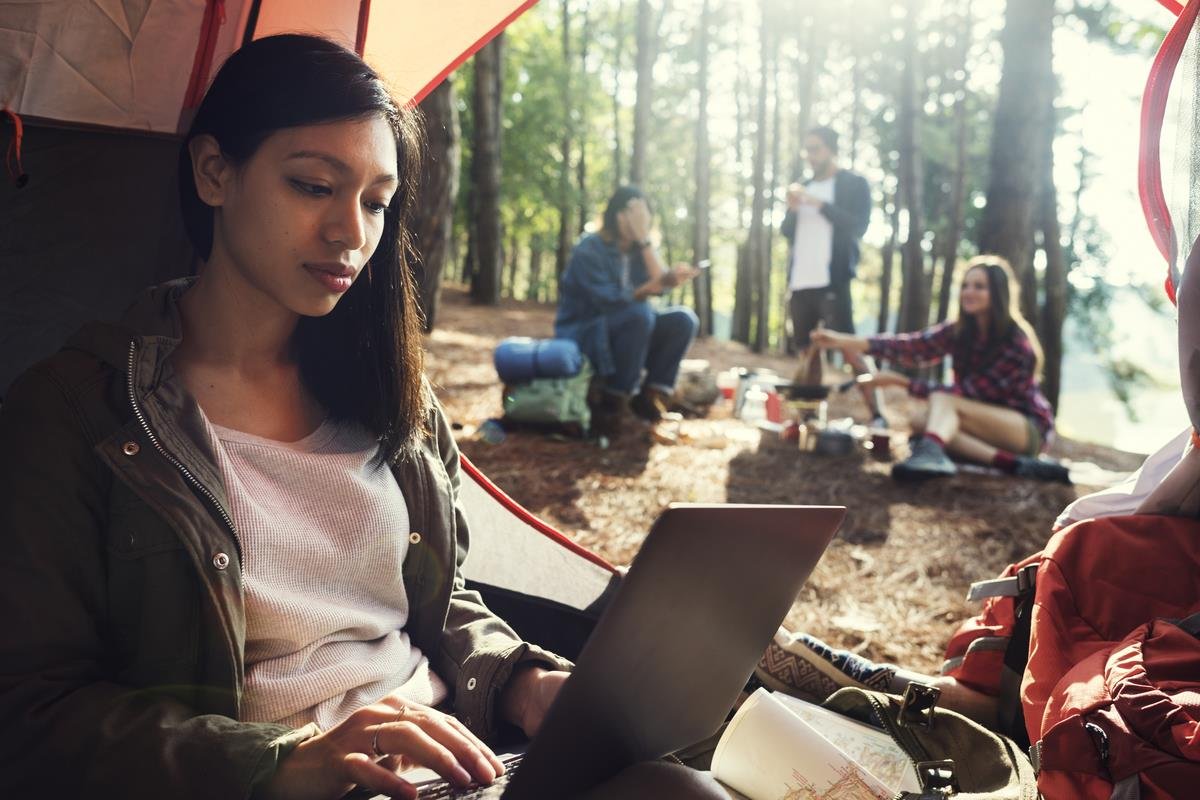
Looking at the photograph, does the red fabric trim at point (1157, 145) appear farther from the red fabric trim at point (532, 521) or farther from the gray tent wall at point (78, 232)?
the gray tent wall at point (78, 232)

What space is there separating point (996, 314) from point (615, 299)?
7.85ft

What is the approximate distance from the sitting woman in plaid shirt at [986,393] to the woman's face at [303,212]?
4539mm

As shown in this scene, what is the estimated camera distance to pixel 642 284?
6.49 metres

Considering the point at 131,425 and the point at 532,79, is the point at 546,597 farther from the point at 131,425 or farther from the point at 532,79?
the point at 532,79

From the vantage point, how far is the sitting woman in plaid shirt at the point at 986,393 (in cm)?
551

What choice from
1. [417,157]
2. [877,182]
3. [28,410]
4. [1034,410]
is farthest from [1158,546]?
[877,182]

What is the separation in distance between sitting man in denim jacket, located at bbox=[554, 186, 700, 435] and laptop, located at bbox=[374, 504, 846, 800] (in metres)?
4.88

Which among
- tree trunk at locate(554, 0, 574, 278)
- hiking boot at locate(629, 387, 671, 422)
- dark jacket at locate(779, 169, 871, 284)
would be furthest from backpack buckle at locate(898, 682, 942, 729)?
tree trunk at locate(554, 0, 574, 278)

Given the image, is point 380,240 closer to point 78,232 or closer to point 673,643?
point 673,643

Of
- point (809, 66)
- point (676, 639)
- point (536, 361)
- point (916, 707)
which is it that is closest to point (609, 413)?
point (536, 361)

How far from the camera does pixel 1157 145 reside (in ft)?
7.08

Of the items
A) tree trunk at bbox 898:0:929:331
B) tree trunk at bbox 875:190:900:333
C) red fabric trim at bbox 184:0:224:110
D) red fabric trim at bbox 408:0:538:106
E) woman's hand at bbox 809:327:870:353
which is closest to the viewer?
red fabric trim at bbox 184:0:224:110

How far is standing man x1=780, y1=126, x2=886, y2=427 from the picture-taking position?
23.0 ft

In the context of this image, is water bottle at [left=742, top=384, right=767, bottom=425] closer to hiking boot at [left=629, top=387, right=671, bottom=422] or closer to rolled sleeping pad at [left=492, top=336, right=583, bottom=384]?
hiking boot at [left=629, top=387, right=671, bottom=422]
